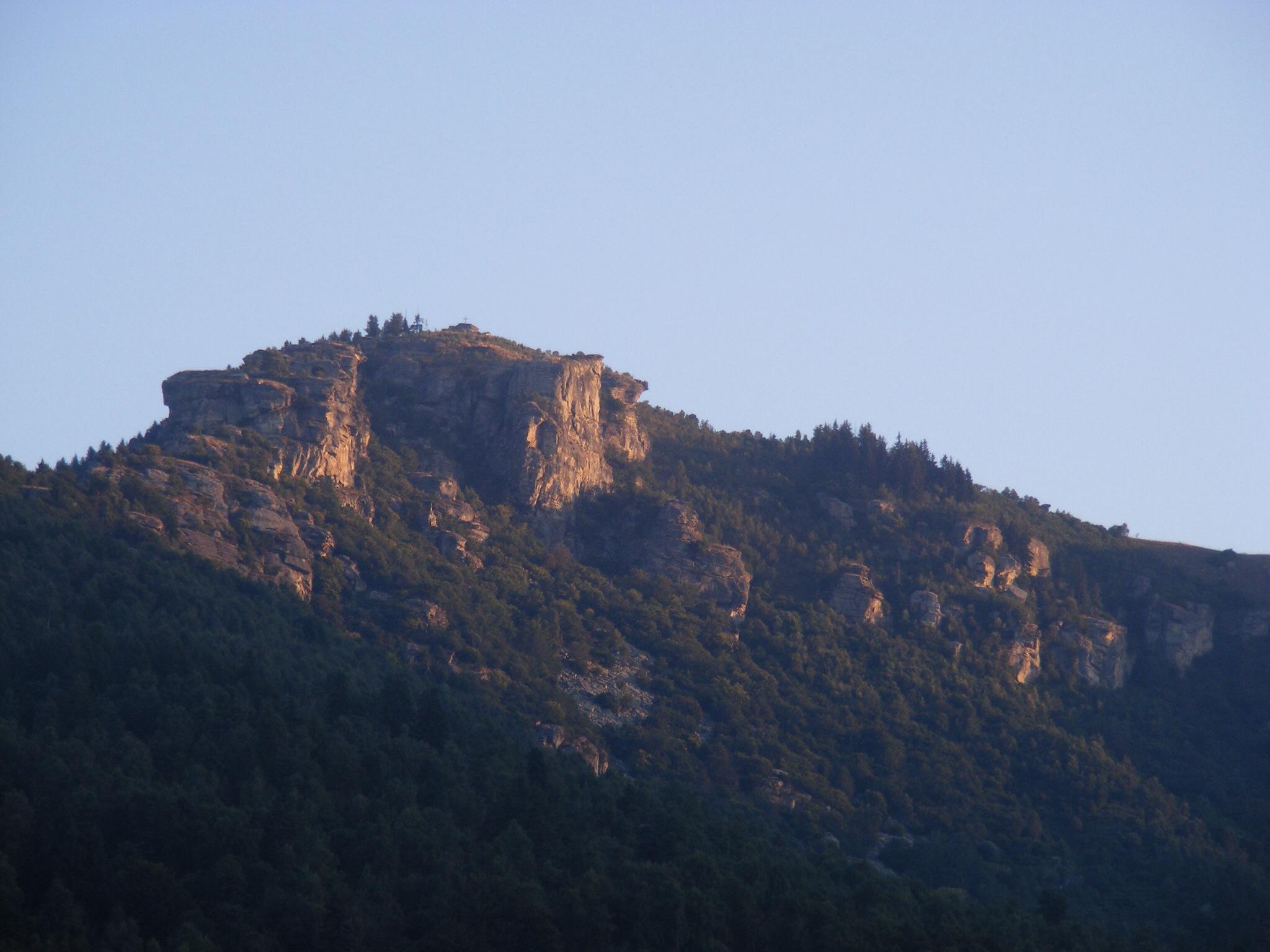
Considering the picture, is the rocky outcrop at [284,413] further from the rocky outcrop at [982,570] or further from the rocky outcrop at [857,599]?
the rocky outcrop at [982,570]

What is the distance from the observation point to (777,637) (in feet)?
374

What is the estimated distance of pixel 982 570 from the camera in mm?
123750

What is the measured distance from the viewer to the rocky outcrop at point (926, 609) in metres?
119

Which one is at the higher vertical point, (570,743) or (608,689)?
(608,689)

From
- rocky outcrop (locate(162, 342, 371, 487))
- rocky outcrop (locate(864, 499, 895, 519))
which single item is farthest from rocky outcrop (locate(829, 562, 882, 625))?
rocky outcrop (locate(162, 342, 371, 487))

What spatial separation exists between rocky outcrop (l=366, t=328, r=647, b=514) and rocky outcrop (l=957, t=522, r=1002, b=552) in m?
26.4

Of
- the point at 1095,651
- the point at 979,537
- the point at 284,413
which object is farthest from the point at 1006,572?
the point at 284,413

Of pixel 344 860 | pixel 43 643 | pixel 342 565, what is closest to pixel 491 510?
pixel 342 565

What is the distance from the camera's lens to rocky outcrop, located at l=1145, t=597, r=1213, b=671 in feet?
400

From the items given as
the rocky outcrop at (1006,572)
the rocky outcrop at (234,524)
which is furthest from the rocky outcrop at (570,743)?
the rocky outcrop at (1006,572)

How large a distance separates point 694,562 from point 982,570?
21897mm

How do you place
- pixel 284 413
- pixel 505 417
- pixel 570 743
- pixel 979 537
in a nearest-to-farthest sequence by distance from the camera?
pixel 570 743
pixel 284 413
pixel 505 417
pixel 979 537

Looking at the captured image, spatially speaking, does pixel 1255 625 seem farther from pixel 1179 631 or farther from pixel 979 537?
pixel 979 537

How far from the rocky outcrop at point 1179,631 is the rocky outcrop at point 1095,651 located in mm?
3354
